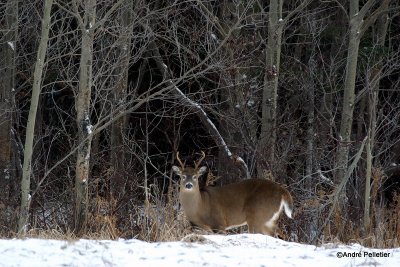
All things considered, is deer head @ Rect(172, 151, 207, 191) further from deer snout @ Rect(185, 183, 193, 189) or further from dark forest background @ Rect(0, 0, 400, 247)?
dark forest background @ Rect(0, 0, 400, 247)

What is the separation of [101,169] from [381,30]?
706 cm

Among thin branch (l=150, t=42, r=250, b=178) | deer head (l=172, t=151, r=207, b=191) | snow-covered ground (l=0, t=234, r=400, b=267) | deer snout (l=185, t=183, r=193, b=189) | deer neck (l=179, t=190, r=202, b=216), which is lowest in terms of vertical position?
snow-covered ground (l=0, t=234, r=400, b=267)

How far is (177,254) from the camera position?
7.23m

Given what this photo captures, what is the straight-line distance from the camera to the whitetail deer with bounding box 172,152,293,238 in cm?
1213

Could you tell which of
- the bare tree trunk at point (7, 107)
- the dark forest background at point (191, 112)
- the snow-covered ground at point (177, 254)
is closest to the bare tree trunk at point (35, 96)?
the dark forest background at point (191, 112)

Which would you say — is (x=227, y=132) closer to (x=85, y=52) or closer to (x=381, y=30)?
(x=381, y=30)

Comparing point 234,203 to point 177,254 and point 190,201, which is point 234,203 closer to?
point 190,201

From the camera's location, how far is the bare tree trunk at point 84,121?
1194 centimetres

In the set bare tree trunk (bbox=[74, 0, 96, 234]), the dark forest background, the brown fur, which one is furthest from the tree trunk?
bare tree trunk (bbox=[74, 0, 96, 234])

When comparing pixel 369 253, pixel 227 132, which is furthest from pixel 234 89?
pixel 369 253

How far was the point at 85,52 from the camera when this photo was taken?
1195 centimetres

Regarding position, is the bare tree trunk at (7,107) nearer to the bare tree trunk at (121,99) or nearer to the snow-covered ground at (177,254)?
the bare tree trunk at (121,99)

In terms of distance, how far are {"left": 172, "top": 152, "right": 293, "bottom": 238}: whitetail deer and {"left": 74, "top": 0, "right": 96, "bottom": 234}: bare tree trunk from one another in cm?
130

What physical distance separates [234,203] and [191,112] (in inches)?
199
